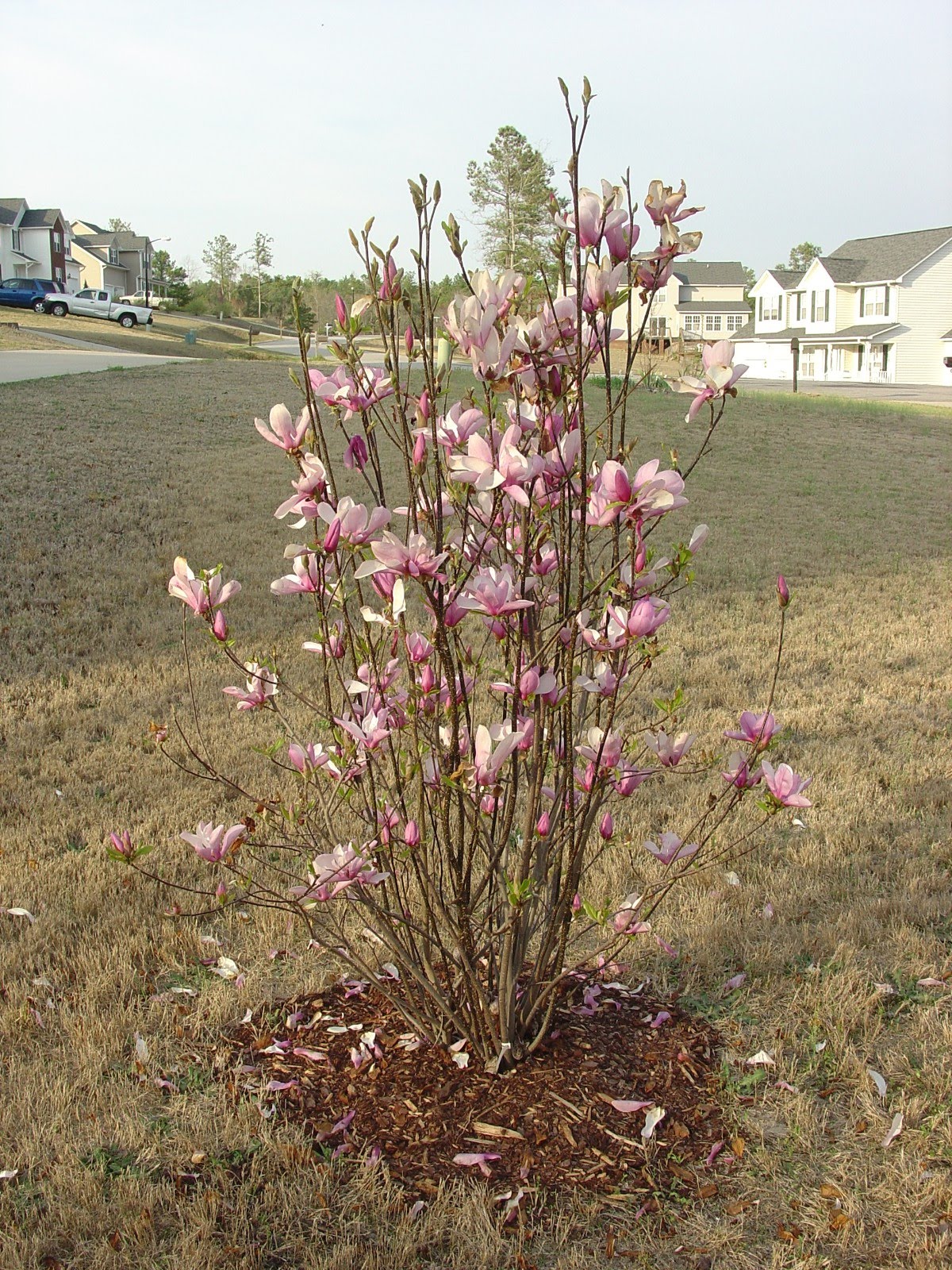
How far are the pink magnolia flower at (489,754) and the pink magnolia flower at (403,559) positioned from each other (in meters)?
0.32

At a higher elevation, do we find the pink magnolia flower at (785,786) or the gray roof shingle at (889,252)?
the gray roof shingle at (889,252)

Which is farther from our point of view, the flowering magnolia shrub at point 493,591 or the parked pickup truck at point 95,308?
the parked pickup truck at point 95,308

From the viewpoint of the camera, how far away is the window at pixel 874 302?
135ft

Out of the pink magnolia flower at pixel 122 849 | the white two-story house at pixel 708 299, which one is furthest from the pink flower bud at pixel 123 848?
the white two-story house at pixel 708 299

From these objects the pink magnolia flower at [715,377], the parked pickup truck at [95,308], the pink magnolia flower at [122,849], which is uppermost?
the parked pickup truck at [95,308]

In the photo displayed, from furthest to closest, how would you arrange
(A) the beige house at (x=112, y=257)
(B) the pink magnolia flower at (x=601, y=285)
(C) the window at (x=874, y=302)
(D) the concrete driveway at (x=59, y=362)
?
(A) the beige house at (x=112, y=257)
(C) the window at (x=874, y=302)
(D) the concrete driveway at (x=59, y=362)
(B) the pink magnolia flower at (x=601, y=285)

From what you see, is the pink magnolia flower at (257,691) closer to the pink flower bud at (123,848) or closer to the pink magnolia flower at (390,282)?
the pink flower bud at (123,848)

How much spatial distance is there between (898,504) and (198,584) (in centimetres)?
1092

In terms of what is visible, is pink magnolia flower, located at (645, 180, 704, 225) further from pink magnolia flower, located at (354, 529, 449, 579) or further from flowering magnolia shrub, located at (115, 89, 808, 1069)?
pink magnolia flower, located at (354, 529, 449, 579)

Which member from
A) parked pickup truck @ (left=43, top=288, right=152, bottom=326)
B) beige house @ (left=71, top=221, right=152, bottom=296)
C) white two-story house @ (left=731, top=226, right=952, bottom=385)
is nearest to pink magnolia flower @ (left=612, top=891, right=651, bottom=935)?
parked pickup truck @ (left=43, top=288, right=152, bottom=326)

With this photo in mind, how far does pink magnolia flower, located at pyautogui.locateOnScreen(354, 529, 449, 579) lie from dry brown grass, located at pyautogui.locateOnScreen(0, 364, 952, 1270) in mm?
1282

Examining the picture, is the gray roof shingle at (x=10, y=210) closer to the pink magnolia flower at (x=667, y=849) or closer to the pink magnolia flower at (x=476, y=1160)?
the pink magnolia flower at (x=667, y=849)

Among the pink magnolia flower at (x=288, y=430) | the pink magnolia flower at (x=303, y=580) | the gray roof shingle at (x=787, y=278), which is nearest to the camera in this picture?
the pink magnolia flower at (x=288, y=430)

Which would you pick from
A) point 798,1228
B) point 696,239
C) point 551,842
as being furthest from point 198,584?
point 798,1228
